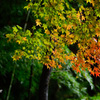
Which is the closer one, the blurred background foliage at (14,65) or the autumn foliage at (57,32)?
the autumn foliage at (57,32)

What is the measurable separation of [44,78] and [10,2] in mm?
2102

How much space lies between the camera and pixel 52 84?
511 centimetres

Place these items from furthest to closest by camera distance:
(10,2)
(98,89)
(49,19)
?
(98,89), (10,2), (49,19)

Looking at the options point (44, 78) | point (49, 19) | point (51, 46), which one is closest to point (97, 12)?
point (49, 19)

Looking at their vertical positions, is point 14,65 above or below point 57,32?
below

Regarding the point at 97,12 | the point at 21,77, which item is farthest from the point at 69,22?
the point at 21,77

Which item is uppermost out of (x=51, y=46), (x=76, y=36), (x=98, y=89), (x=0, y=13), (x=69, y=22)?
(x=0, y=13)

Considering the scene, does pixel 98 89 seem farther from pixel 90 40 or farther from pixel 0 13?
pixel 0 13

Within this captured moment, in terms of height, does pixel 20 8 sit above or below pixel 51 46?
above

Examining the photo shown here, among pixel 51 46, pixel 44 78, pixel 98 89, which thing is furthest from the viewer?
pixel 98 89

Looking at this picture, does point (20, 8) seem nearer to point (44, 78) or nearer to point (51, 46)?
point (51, 46)

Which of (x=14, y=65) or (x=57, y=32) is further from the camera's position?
(x=14, y=65)

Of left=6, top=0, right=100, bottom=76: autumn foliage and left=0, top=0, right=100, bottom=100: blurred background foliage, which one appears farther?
left=0, top=0, right=100, bottom=100: blurred background foliage

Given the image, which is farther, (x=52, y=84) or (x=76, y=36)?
(x=52, y=84)
